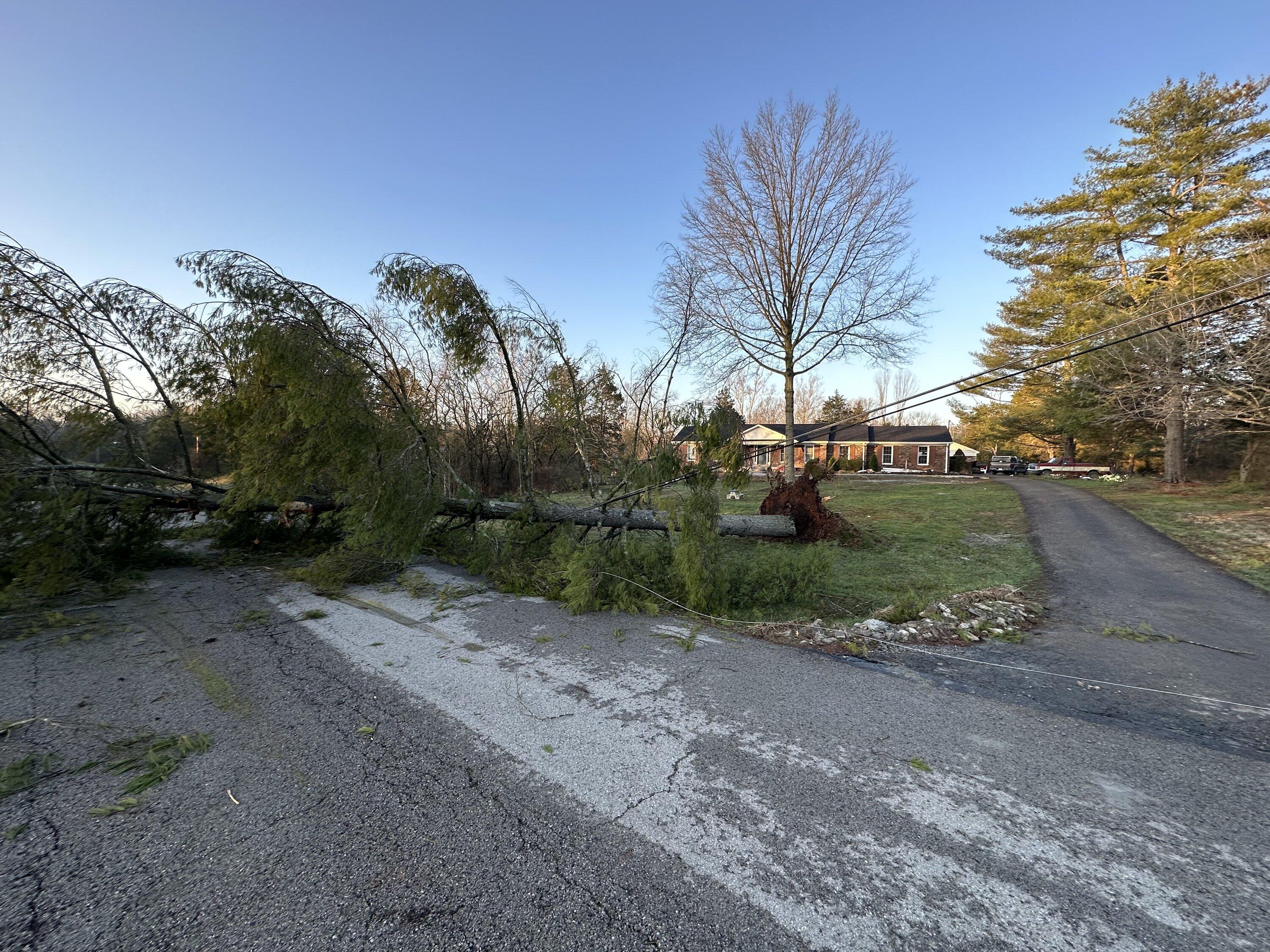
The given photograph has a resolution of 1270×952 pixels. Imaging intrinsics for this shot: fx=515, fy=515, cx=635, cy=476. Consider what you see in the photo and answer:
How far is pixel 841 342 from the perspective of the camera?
16.9 metres

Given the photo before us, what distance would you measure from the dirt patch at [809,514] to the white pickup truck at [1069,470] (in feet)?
82.9

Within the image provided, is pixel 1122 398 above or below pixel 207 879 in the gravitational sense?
above

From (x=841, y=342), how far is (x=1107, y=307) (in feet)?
40.0

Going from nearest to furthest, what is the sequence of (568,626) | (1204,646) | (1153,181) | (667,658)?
(667,658) < (1204,646) < (568,626) < (1153,181)

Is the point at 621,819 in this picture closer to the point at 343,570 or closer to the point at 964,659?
the point at 964,659

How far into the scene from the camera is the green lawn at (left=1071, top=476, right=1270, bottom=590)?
7.80 meters

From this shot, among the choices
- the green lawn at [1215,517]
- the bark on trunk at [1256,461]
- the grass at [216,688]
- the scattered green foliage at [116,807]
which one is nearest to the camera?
the scattered green foliage at [116,807]

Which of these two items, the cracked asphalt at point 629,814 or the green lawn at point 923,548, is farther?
the green lawn at point 923,548

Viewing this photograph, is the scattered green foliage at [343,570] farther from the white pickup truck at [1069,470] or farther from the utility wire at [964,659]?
the white pickup truck at [1069,470]

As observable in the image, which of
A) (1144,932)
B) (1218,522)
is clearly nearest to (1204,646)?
(1144,932)

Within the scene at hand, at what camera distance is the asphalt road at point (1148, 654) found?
3025mm

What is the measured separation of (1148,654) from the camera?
4105mm

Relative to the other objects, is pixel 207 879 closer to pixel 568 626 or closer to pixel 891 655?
pixel 568 626

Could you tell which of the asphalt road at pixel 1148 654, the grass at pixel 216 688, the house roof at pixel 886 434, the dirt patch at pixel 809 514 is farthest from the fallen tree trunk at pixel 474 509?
the house roof at pixel 886 434
